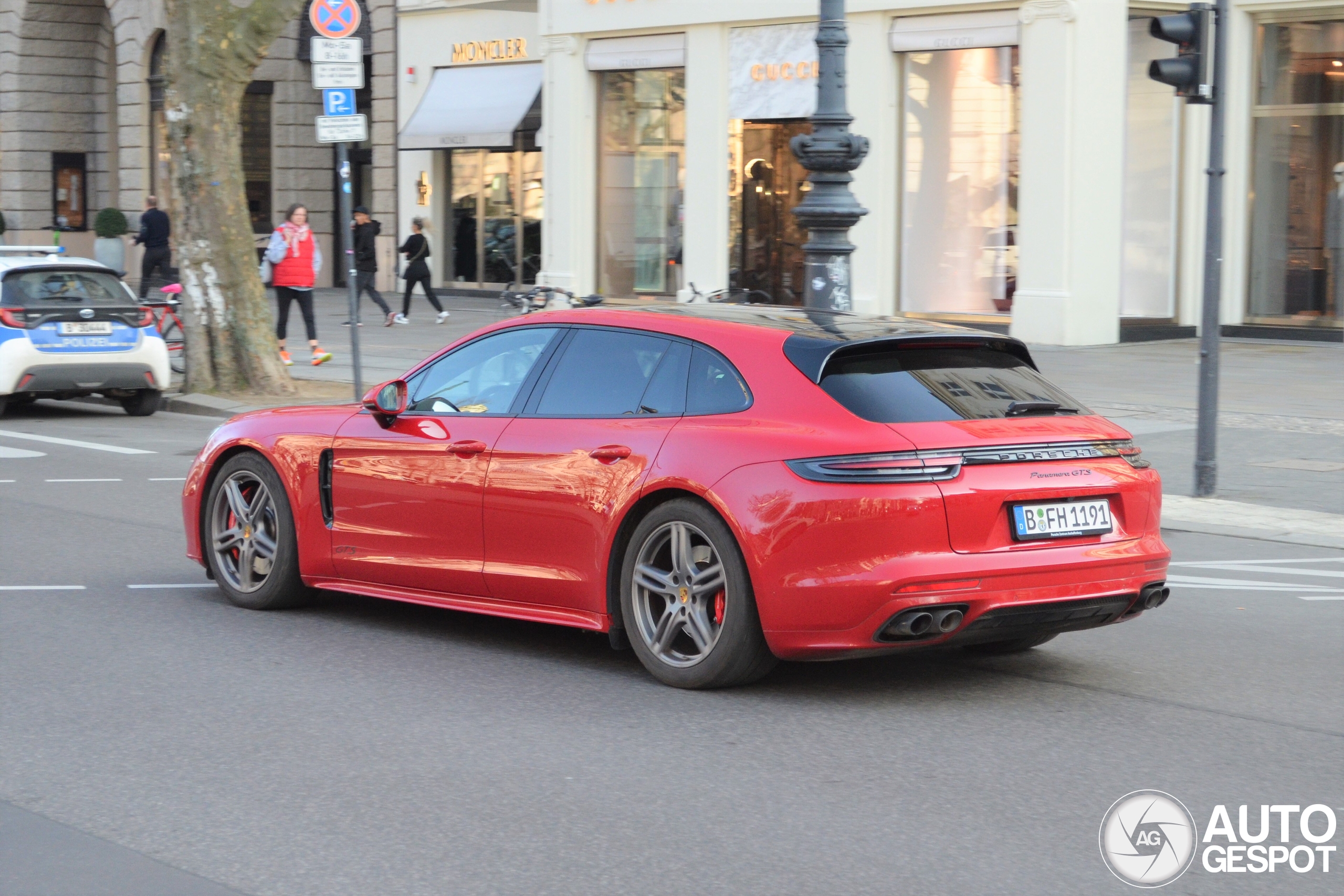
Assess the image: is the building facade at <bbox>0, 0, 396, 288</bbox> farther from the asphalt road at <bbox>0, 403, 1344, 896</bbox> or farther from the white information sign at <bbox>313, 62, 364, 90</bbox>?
the asphalt road at <bbox>0, 403, 1344, 896</bbox>

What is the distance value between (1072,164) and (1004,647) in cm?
1596

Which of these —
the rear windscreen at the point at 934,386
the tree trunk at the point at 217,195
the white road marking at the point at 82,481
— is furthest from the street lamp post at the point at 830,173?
the tree trunk at the point at 217,195

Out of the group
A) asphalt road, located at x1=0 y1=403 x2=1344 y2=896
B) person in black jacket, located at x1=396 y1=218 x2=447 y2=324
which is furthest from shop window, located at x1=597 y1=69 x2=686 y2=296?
asphalt road, located at x1=0 y1=403 x2=1344 y2=896

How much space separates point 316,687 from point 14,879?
2026 mm

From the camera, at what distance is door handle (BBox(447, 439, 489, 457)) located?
6832mm

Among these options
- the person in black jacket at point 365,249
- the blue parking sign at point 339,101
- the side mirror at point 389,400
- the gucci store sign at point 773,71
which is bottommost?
the side mirror at point 389,400

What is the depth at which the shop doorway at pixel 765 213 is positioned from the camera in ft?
85.3

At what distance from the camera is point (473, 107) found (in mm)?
32469

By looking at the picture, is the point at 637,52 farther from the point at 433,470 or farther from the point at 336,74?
the point at 433,470

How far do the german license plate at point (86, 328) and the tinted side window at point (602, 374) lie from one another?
10896mm

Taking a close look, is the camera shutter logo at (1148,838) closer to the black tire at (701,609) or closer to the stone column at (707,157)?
the black tire at (701,609)

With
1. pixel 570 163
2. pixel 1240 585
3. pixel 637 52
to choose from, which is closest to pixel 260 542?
pixel 1240 585

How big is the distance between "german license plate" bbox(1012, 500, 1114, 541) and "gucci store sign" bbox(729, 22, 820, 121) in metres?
19.1

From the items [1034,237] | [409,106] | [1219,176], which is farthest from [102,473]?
[409,106]
